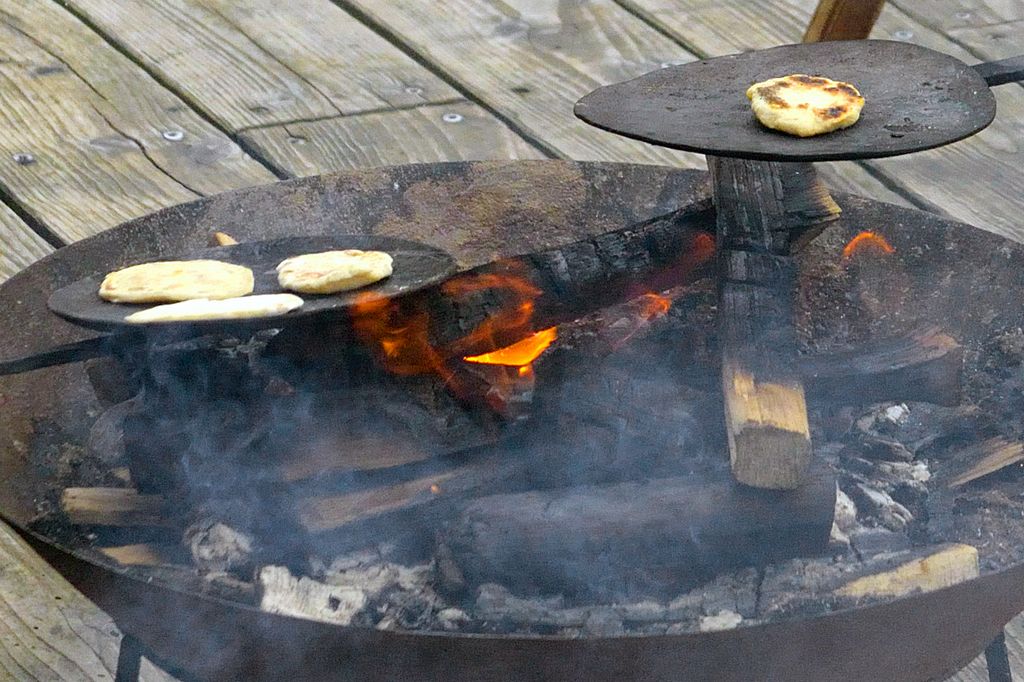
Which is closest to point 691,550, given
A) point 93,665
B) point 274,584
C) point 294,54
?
point 274,584

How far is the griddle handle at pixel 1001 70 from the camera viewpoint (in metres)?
1.42

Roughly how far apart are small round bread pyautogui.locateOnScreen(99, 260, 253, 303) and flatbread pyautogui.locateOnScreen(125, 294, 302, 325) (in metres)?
0.04

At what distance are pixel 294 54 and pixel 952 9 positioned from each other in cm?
155

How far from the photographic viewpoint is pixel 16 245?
2.19m

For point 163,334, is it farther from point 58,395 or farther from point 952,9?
point 952,9

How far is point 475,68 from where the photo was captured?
283 cm

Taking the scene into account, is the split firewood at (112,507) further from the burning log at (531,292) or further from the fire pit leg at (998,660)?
the fire pit leg at (998,660)

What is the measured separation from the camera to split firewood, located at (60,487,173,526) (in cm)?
123

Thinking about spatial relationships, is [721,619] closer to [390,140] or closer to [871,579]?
[871,579]

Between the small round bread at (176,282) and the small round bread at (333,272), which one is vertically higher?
the small round bread at (333,272)

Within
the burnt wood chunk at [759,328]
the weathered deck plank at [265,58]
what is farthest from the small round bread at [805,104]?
the weathered deck plank at [265,58]

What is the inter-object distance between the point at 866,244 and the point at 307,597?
0.89 m

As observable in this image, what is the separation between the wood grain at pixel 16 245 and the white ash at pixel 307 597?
115cm

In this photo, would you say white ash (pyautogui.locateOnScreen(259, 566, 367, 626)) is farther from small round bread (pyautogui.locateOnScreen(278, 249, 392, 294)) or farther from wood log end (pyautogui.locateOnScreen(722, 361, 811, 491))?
wood log end (pyautogui.locateOnScreen(722, 361, 811, 491))
